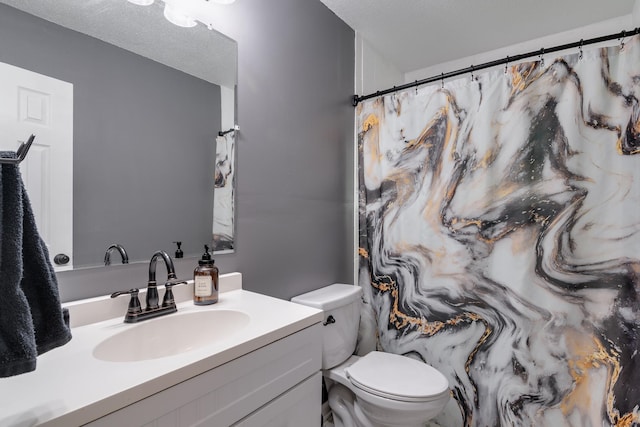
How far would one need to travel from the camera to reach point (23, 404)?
49 cm

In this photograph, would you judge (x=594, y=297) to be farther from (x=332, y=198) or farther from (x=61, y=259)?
(x=61, y=259)

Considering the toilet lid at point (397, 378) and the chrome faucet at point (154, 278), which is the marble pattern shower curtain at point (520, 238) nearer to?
the toilet lid at point (397, 378)

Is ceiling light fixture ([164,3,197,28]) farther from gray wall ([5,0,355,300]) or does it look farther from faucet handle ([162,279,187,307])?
faucet handle ([162,279,187,307])

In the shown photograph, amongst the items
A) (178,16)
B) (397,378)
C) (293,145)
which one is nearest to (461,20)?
(293,145)

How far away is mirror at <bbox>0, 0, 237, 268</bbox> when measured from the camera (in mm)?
831

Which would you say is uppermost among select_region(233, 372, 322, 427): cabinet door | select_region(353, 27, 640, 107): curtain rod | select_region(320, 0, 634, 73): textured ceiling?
select_region(320, 0, 634, 73): textured ceiling

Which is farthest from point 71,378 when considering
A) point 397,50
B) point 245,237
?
point 397,50

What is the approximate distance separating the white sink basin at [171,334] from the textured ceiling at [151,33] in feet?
2.93

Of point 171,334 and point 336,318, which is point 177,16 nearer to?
point 171,334

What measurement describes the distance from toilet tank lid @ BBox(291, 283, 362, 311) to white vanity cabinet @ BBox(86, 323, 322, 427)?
0.47m

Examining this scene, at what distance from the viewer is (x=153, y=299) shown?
3.10ft

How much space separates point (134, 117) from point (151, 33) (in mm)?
312

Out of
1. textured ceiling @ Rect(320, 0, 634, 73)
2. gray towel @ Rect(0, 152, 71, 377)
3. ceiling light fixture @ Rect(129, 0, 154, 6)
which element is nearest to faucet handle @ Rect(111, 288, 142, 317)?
gray towel @ Rect(0, 152, 71, 377)

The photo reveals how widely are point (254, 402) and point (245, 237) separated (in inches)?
27.1
